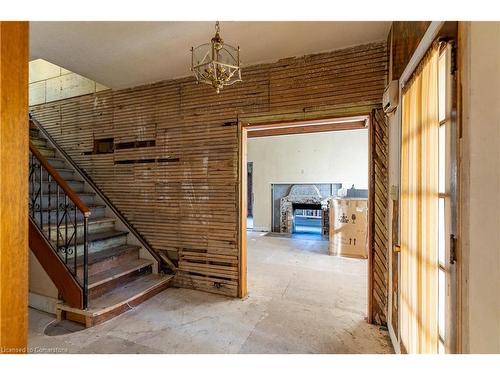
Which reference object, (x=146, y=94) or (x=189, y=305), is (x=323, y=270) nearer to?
(x=189, y=305)

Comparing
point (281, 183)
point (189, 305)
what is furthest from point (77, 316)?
point (281, 183)

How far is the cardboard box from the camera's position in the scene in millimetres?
4613

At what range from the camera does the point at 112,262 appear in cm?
294

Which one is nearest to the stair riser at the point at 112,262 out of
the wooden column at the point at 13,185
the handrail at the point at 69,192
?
the handrail at the point at 69,192

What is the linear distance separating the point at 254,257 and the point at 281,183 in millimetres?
3179

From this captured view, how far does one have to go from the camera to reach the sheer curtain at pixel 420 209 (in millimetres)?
1165

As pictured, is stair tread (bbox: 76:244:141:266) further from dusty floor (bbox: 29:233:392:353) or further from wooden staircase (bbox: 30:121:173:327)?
dusty floor (bbox: 29:233:392:353)

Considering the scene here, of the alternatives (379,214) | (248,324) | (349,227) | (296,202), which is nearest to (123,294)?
(248,324)

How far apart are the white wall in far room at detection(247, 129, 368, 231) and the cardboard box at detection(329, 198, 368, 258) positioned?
192cm

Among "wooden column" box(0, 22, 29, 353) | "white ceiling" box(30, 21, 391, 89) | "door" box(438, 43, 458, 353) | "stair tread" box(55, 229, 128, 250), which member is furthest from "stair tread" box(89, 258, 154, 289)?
"door" box(438, 43, 458, 353)

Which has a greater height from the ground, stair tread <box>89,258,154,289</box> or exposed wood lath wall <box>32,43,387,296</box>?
exposed wood lath wall <box>32,43,387,296</box>

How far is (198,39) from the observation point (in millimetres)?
2303

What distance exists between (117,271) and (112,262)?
0.62 feet

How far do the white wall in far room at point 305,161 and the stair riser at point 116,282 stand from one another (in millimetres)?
4606
